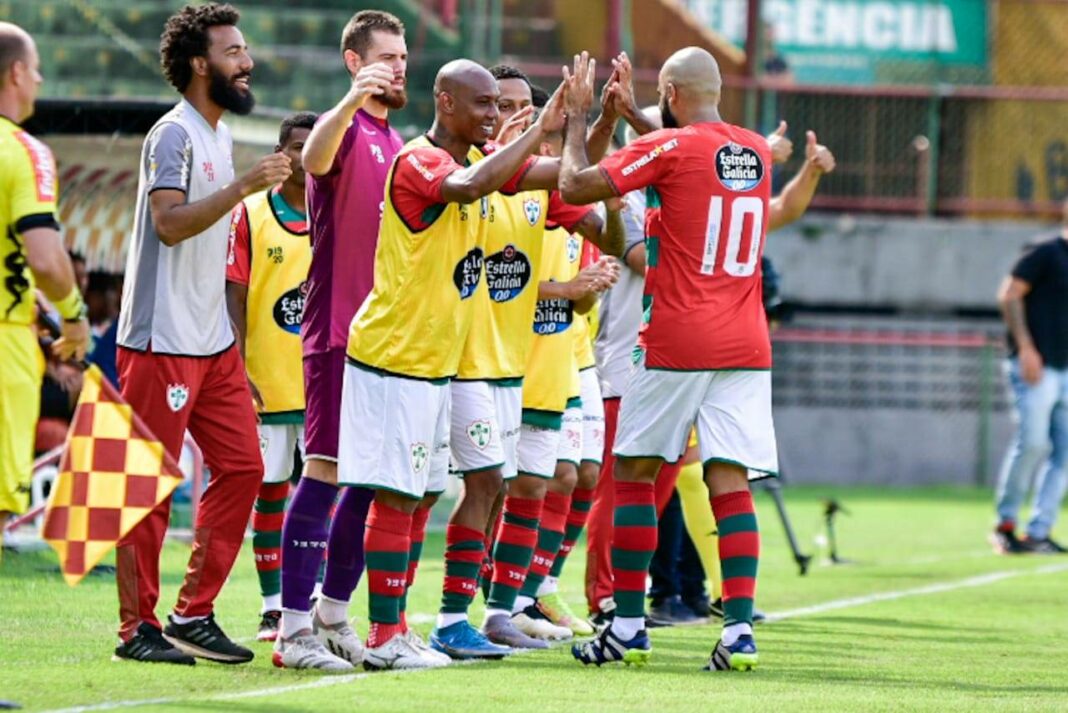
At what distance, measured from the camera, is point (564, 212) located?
876cm

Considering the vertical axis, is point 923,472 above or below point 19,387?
below

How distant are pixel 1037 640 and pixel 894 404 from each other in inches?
535

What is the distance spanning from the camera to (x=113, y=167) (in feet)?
46.6

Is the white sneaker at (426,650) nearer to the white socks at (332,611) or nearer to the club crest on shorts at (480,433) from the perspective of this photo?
the white socks at (332,611)

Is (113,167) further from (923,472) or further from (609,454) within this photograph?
(923,472)

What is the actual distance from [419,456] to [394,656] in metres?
0.74

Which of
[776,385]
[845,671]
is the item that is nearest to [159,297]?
[845,671]

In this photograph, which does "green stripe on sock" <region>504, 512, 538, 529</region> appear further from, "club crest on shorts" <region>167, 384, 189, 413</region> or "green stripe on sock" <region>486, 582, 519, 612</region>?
"club crest on shorts" <region>167, 384, 189, 413</region>

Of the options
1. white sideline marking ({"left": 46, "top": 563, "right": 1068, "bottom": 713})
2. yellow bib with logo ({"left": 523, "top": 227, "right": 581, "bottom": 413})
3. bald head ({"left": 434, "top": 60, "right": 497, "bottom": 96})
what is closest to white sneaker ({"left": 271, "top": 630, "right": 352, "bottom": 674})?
white sideline marking ({"left": 46, "top": 563, "right": 1068, "bottom": 713})

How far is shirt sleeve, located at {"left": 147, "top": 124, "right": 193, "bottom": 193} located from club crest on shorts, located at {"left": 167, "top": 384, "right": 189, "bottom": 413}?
0.73 metres

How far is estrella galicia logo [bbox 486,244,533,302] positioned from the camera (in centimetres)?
855

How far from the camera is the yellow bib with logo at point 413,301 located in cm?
775

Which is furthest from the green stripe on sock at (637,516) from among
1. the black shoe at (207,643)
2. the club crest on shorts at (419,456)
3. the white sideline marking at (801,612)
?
the black shoe at (207,643)

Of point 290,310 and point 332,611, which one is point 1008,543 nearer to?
point 290,310
